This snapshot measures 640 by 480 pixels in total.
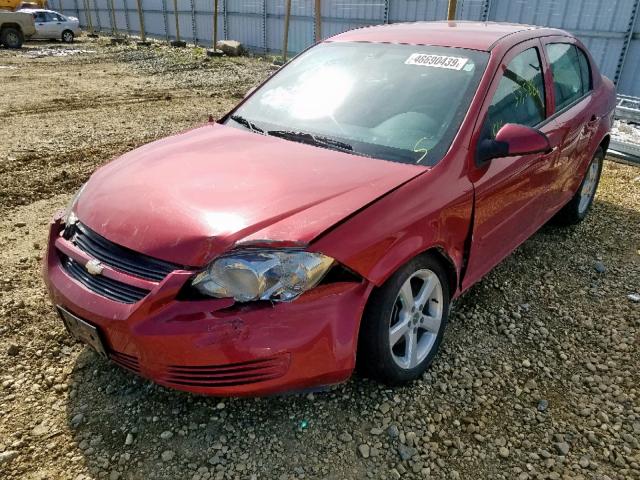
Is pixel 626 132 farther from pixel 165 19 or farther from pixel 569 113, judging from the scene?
pixel 165 19

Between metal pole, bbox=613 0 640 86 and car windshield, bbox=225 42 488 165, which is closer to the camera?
car windshield, bbox=225 42 488 165

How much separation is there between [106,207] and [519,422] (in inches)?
84.5

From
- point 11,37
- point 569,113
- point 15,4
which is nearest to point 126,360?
point 569,113

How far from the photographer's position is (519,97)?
3014 mm

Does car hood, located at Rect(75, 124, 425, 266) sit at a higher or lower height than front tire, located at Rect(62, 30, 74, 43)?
higher

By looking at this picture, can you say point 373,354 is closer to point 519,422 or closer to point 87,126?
point 519,422

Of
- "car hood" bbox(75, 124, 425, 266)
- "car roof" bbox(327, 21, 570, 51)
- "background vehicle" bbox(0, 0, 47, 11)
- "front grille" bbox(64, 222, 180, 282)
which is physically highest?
"car roof" bbox(327, 21, 570, 51)

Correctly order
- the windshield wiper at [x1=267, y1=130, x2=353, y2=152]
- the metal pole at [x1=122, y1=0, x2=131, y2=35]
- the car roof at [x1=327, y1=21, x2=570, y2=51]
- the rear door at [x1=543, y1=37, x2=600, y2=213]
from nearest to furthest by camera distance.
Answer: the windshield wiper at [x1=267, y1=130, x2=353, y2=152] < the car roof at [x1=327, y1=21, x2=570, y2=51] < the rear door at [x1=543, y1=37, x2=600, y2=213] < the metal pole at [x1=122, y1=0, x2=131, y2=35]

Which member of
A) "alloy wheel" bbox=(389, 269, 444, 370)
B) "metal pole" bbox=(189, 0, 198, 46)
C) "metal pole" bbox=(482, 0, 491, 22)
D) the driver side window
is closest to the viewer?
"alloy wheel" bbox=(389, 269, 444, 370)

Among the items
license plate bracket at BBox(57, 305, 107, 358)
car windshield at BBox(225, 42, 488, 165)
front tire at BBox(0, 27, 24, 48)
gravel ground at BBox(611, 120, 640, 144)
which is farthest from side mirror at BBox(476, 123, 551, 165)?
→ front tire at BBox(0, 27, 24, 48)

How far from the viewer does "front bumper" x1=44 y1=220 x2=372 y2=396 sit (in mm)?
1889

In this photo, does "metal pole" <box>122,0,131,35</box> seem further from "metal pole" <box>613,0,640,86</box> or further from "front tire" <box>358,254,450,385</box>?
"front tire" <box>358,254,450,385</box>

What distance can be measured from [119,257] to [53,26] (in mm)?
25432

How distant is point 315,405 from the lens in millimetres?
2359
